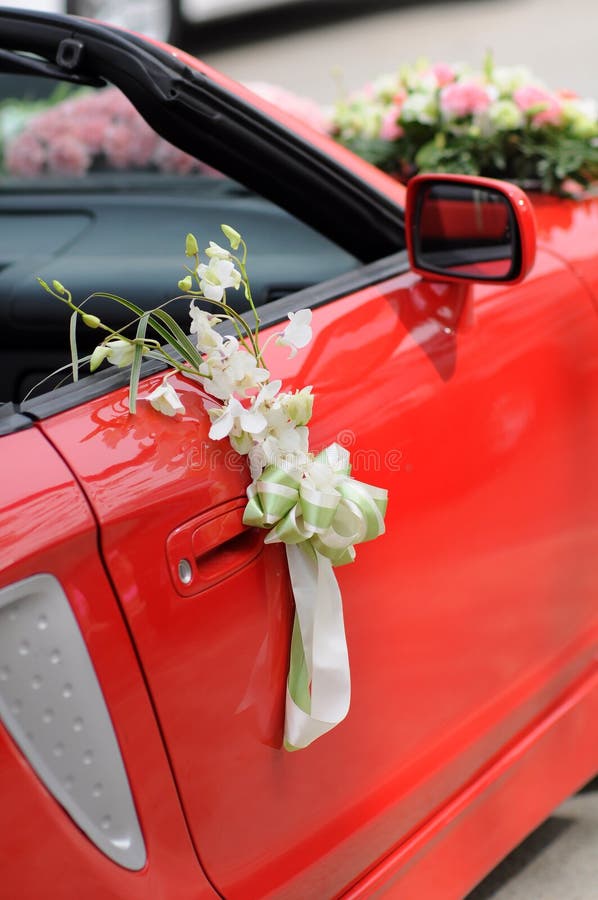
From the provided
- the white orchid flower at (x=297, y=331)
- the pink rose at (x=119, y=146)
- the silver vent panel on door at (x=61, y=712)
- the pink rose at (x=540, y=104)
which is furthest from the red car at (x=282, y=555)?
the pink rose at (x=119, y=146)

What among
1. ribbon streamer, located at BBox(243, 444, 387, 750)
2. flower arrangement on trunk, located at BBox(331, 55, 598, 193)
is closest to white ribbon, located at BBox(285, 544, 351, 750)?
ribbon streamer, located at BBox(243, 444, 387, 750)

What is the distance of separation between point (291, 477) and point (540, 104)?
83.5 inches

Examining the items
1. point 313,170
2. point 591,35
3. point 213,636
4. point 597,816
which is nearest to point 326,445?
point 213,636

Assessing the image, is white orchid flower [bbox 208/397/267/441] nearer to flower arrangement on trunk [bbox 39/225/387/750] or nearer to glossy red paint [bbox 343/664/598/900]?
flower arrangement on trunk [bbox 39/225/387/750]

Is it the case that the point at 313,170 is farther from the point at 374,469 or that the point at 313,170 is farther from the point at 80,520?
the point at 80,520

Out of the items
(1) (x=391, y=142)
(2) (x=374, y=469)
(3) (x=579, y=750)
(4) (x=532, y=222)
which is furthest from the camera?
(1) (x=391, y=142)

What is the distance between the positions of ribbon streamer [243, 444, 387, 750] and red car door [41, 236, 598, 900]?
0.03 metres

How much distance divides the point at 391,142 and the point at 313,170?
5.03 ft

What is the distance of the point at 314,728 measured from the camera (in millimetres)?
1610

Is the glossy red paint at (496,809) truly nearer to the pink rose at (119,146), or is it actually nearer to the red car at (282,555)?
the red car at (282,555)

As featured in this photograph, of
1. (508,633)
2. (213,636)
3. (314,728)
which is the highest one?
(213,636)

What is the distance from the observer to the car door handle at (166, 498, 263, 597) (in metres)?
1.48

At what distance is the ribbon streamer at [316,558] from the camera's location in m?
1.56

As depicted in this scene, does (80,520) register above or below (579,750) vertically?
above
